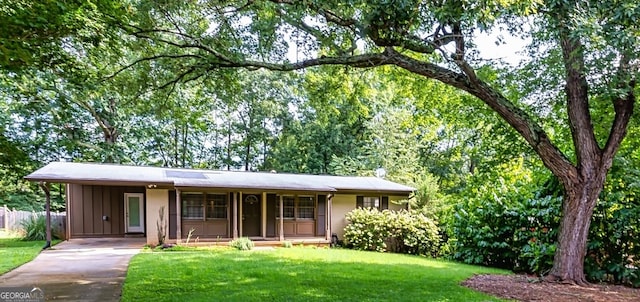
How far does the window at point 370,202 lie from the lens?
56.3ft

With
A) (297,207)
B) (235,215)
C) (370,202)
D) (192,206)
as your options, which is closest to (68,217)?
(192,206)

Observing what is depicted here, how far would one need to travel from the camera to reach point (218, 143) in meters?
30.0

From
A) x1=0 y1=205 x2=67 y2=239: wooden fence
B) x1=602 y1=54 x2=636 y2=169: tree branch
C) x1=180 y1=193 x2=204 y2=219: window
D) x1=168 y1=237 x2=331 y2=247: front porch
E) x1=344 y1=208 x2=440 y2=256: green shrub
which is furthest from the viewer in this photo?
x1=0 y1=205 x2=67 y2=239: wooden fence

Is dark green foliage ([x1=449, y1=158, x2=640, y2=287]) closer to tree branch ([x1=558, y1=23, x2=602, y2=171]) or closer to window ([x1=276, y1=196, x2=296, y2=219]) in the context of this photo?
tree branch ([x1=558, y1=23, x2=602, y2=171])

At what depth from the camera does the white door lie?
16.0 m

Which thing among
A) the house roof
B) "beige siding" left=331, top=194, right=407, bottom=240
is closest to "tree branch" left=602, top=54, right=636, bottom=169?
the house roof

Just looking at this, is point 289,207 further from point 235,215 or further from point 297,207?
point 235,215

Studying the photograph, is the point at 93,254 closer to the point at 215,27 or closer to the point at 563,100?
the point at 215,27

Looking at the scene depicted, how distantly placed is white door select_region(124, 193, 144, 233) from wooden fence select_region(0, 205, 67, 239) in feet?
6.74

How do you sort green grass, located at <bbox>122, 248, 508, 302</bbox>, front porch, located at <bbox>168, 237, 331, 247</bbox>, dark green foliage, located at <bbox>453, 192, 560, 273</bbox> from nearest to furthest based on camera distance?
green grass, located at <bbox>122, 248, 508, 302</bbox> < dark green foliage, located at <bbox>453, 192, 560, 273</bbox> < front porch, located at <bbox>168, 237, 331, 247</bbox>

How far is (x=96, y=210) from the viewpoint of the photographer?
15406 millimetres

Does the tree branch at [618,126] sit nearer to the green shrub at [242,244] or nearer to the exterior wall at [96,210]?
the green shrub at [242,244]

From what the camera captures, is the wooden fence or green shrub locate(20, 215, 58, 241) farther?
the wooden fence

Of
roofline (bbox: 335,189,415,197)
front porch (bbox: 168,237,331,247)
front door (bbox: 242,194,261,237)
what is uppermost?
roofline (bbox: 335,189,415,197)
